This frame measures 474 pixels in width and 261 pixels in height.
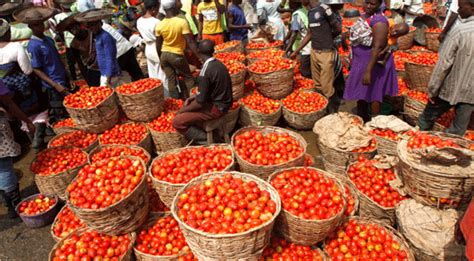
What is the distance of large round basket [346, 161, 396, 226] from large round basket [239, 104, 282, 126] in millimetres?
2788

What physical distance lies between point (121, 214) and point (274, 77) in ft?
15.0

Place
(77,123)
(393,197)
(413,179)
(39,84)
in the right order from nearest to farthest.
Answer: (413,179) → (393,197) → (77,123) → (39,84)

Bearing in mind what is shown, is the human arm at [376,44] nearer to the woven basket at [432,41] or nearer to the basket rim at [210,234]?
the basket rim at [210,234]

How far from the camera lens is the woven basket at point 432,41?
962 centimetres

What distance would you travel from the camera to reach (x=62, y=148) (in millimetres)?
5488

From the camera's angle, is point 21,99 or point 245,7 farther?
point 245,7

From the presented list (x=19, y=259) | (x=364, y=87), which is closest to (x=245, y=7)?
(x=364, y=87)

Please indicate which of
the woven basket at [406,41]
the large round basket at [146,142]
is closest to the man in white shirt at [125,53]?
the large round basket at [146,142]

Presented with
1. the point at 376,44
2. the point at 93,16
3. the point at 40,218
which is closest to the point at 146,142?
the point at 40,218

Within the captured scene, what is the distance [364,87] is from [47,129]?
7189 mm

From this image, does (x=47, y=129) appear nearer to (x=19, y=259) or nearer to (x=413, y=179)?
(x=19, y=259)

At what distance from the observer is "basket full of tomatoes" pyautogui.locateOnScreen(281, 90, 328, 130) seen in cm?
681

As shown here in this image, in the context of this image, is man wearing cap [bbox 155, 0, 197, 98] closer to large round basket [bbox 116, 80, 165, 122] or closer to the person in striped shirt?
large round basket [bbox 116, 80, 165, 122]

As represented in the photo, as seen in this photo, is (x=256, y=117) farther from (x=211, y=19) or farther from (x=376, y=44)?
(x=211, y=19)
